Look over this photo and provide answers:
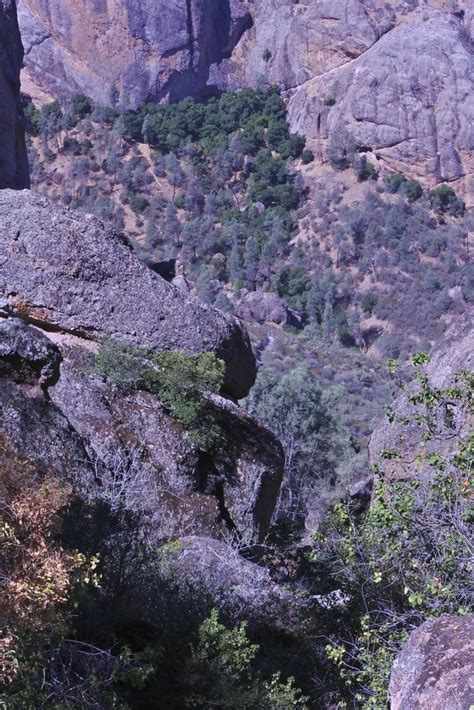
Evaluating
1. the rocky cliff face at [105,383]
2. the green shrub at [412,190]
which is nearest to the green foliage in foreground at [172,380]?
the rocky cliff face at [105,383]

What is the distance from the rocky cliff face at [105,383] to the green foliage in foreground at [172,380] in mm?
134

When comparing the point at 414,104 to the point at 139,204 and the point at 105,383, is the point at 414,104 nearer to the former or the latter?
the point at 139,204

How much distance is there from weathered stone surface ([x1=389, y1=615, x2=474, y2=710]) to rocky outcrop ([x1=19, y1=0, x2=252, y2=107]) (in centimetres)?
8463

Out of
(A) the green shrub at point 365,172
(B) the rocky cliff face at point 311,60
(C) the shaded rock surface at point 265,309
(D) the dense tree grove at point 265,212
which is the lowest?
(C) the shaded rock surface at point 265,309

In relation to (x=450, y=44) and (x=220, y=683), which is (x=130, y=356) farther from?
(x=450, y=44)

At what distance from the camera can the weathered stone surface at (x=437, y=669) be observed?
441 centimetres

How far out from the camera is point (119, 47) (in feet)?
287

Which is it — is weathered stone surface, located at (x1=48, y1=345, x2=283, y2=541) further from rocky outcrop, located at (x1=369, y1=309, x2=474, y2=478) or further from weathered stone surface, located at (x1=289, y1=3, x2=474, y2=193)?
weathered stone surface, located at (x1=289, y1=3, x2=474, y2=193)

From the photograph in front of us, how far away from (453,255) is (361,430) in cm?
3076

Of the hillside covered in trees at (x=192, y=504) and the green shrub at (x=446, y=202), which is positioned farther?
the green shrub at (x=446, y=202)

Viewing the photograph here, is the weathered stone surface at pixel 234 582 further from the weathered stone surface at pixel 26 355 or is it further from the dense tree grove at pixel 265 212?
the dense tree grove at pixel 265 212

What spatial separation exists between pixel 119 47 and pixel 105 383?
81194 millimetres

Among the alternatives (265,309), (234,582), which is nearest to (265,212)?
(265,309)

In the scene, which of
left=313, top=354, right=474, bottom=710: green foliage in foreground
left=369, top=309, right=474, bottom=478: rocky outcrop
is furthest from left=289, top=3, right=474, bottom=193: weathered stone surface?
left=313, top=354, right=474, bottom=710: green foliage in foreground
